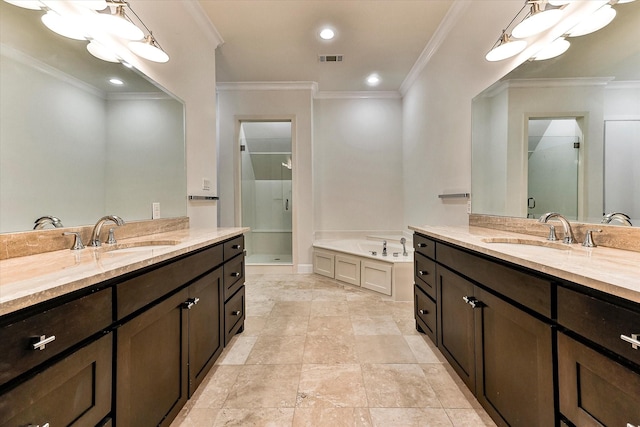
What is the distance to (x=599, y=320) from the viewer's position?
0.69 m

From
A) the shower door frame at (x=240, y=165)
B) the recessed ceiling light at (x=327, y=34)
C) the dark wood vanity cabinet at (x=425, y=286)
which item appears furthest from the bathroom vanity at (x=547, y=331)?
the shower door frame at (x=240, y=165)

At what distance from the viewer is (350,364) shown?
172cm

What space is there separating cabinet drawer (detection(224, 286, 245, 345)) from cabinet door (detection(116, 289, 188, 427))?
51 centimetres

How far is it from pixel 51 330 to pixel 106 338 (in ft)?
0.64

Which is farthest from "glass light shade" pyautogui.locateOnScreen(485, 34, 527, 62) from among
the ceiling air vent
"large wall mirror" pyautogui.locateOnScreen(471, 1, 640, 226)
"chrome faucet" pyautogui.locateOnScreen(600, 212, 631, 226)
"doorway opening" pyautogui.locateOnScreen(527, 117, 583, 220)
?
the ceiling air vent

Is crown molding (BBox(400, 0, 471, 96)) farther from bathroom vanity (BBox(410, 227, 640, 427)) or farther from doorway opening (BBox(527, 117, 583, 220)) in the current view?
bathroom vanity (BBox(410, 227, 640, 427))

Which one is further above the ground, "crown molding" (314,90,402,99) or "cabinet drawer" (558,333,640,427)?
"crown molding" (314,90,402,99)

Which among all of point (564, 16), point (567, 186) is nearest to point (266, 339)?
point (567, 186)

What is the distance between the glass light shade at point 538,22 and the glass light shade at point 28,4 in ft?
7.85

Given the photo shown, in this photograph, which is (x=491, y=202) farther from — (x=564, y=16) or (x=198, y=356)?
(x=198, y=356)

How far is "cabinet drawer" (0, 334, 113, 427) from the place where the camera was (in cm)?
58

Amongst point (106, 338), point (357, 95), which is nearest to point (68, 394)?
point (106, 338)

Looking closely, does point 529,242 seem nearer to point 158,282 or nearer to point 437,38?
point 158,282

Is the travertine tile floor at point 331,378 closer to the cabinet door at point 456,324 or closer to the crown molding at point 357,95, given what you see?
the cabinet door at point 456,324
